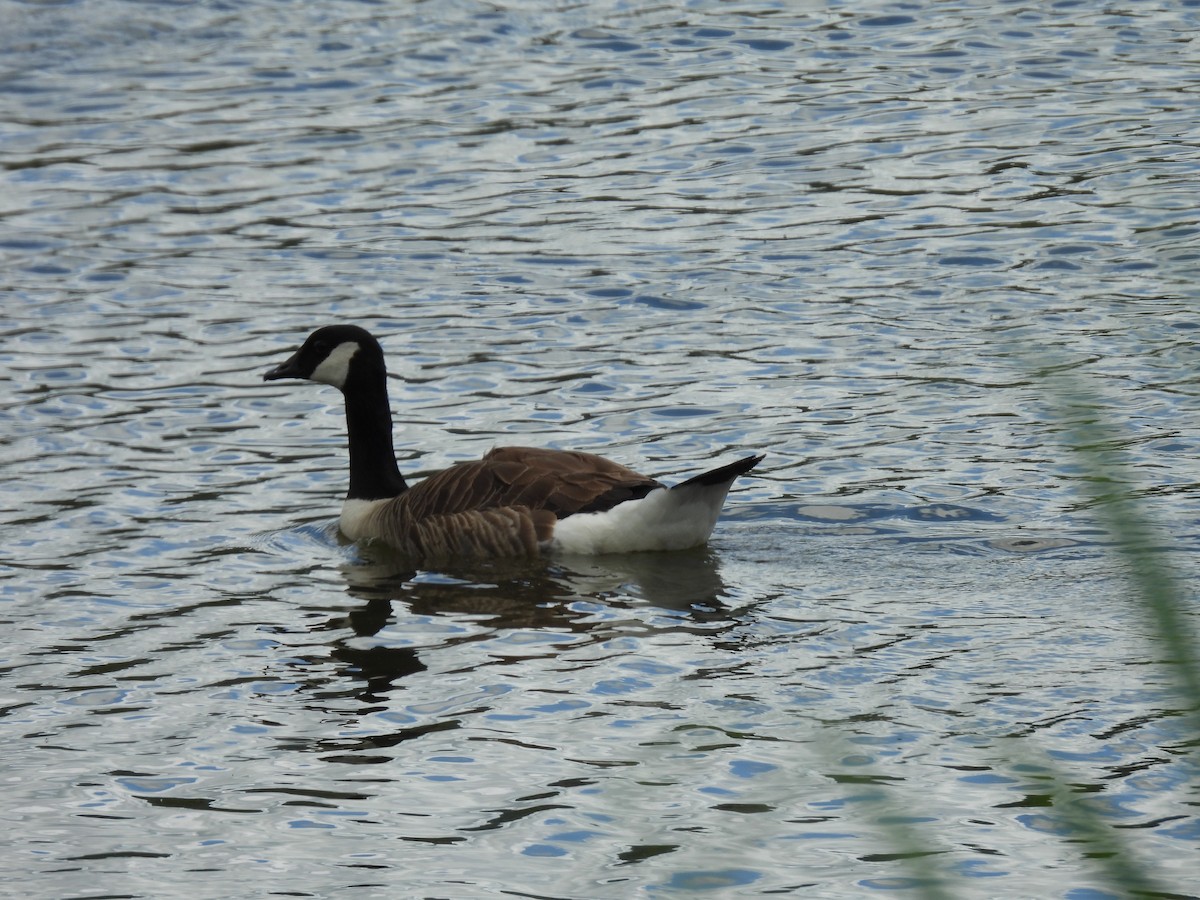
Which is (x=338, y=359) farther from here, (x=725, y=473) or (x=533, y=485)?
(x=725, y=473)

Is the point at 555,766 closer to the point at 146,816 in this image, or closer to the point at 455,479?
the point at 146,816

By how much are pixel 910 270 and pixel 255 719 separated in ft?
26.1

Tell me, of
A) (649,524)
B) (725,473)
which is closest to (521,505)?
(649,524)

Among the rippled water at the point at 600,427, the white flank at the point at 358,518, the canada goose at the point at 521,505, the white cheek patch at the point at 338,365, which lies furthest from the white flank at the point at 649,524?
the white cheek patch at the point at 338,365

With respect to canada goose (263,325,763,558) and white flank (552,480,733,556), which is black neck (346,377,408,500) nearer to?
canada goose (263,325,763,558)

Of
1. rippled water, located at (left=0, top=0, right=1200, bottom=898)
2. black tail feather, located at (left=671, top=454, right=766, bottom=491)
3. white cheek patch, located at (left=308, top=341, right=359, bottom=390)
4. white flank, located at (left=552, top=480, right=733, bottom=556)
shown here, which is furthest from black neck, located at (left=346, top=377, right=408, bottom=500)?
black tail feather, located at (left=671, top=454, right=766, bottom=491)

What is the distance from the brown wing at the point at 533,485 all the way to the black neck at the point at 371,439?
52 cm

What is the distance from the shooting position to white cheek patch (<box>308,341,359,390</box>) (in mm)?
10977

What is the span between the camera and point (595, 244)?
1544 cm

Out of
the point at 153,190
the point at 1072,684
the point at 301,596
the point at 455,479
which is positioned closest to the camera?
the point at 1072,684

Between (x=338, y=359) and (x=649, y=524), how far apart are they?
8.21ft

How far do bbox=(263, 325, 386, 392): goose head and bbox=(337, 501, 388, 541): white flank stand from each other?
79 cm

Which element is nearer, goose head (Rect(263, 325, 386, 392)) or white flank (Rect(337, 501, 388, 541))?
white flank (Rect(337, 501, 388, 541))

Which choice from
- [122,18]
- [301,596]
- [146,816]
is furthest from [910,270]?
[122,18]
